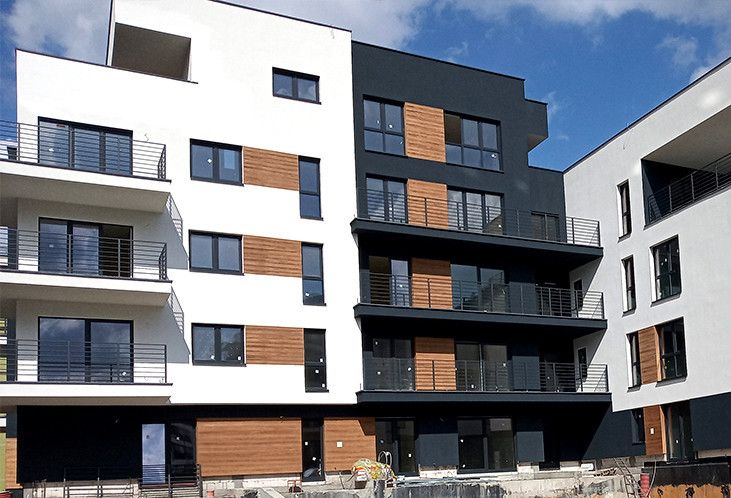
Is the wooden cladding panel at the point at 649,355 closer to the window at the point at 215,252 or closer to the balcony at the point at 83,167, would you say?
the window at the point at 215,252

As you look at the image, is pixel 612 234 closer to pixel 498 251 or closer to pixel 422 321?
pixel 498 251

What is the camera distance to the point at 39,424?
20875 millimetres

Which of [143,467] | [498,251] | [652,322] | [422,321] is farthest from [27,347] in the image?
[652,322]

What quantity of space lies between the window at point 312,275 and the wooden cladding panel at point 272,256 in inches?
10.6

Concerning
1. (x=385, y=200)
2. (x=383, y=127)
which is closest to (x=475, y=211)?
(x=385, y=200)

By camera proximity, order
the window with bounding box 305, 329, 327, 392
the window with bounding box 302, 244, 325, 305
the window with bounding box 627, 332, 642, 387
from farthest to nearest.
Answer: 1. the window with bounding box 627, 332, 642, 387
2. the window with bounding box 302, 244, 325, 305
3. the window with bounding box 305, 329, 327, 392

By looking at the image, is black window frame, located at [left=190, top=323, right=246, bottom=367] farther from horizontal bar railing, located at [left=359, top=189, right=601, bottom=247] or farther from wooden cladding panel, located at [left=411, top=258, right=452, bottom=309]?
wooden cladding panel, located at [left=411, top=258, right=452, bottom=309]

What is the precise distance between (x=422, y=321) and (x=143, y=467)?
8228 millimetres

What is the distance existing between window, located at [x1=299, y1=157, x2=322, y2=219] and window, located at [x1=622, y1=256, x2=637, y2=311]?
363 inches

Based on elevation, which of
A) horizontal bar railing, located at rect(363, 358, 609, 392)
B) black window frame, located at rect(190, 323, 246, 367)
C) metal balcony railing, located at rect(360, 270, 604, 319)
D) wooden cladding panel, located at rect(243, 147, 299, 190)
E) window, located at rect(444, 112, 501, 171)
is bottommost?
horizontal bar railing, located at rect(363, 358, 609, 392)

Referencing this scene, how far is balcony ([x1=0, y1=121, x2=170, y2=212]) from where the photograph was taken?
2038 centimetres

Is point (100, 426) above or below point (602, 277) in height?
below

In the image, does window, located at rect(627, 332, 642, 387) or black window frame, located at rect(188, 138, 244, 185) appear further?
window, located at rect(627, 332, 642, 387)

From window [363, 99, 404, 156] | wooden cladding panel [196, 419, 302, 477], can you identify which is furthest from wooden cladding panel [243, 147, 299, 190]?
wooden cladding panel [196, 419, 302, 477]
